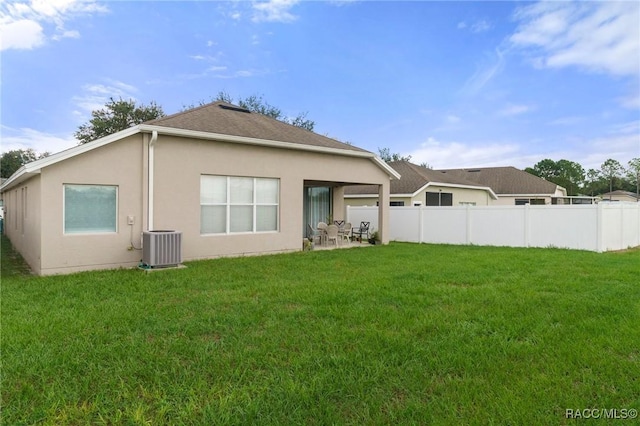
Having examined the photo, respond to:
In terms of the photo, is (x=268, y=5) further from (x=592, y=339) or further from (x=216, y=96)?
(x=216, y=96)

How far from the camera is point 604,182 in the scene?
73312 millimetres

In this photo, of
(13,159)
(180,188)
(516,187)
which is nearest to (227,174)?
(180,188)

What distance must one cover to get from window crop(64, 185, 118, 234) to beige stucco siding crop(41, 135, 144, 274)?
12 cm

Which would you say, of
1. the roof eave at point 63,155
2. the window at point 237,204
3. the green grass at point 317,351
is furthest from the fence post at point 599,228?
the roof eave at point 63,155

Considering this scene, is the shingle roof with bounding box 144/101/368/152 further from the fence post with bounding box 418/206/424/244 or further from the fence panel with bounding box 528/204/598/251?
the fence panel with bounding box 528/204/598/251

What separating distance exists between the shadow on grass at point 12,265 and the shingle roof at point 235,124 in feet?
15.0

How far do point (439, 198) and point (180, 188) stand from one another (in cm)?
1731

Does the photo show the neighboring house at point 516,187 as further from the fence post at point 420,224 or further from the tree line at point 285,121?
the tree line at point 285,121

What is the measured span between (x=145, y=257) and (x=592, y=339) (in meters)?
8.44

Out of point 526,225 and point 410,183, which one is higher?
point 410,183

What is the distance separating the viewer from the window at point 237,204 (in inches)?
410

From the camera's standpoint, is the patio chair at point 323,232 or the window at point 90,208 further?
the patio chair at point 323,232

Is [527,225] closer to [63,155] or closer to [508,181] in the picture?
[63,155]

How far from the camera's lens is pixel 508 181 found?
3212 cm
